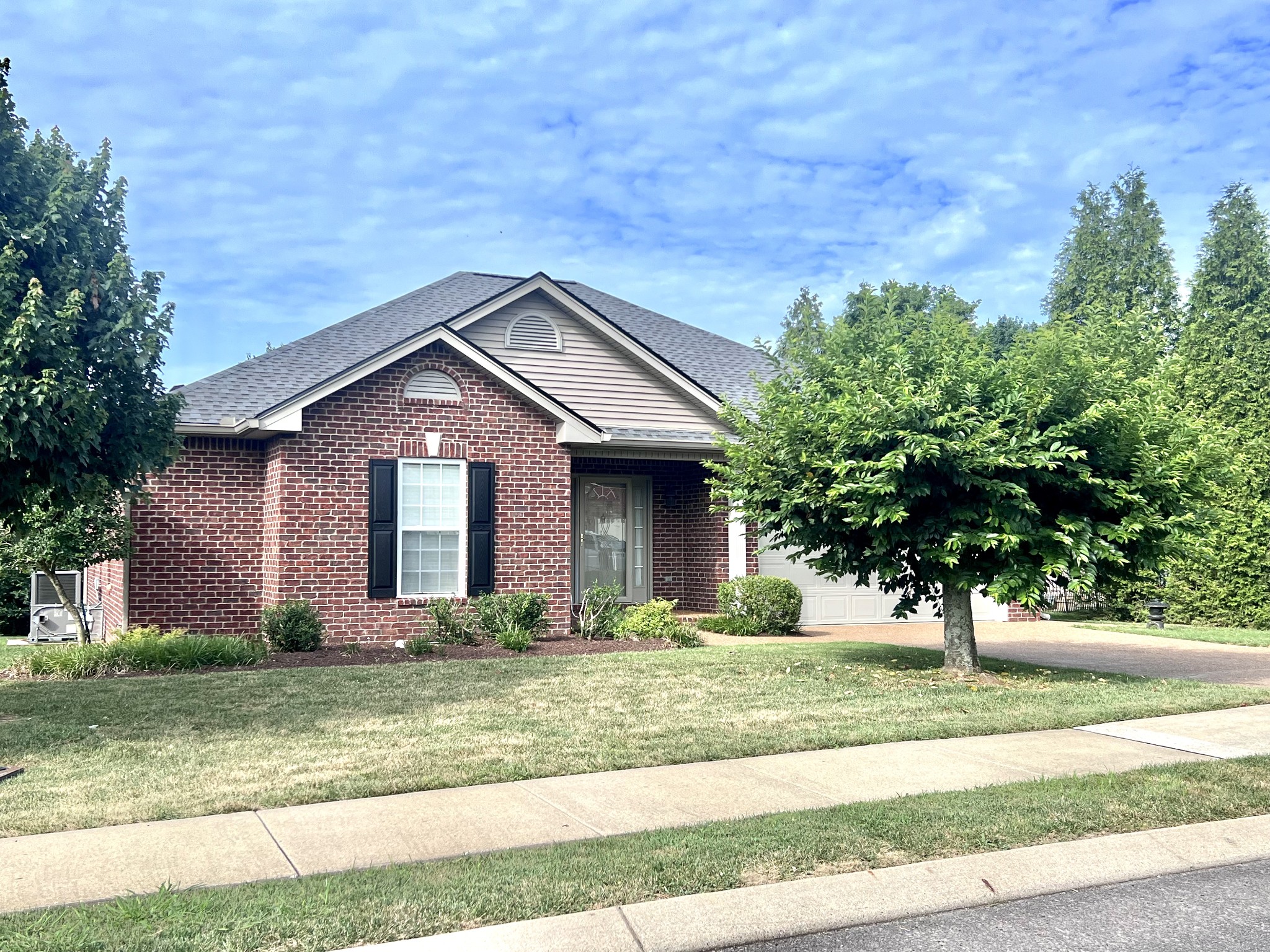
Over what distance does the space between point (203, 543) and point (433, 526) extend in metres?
3.25

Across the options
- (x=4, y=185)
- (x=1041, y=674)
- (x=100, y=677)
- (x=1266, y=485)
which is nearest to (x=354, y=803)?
(x=4, y=185)

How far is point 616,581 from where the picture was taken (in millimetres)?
18984

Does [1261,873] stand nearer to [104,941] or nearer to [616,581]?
[104,941]

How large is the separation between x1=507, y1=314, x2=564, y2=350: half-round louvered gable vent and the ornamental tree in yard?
6805 millimetres

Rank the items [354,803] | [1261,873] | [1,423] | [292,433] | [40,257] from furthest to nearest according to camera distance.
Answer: [292,433], [40,257], [1,423], [354,803], [1261,873]

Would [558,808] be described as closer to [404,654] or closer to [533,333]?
[404,654]

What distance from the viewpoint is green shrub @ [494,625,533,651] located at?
45.8ft

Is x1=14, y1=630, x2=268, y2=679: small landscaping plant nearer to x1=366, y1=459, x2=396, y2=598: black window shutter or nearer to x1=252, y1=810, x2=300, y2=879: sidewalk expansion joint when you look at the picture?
x1=366, y1=459, x2=396, y2=598: black window shutter

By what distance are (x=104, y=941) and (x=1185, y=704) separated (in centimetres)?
917

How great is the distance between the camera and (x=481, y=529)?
1522 cm

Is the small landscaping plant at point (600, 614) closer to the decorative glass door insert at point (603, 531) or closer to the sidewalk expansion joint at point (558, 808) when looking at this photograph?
the decorative glass door insert at point (603, 531)

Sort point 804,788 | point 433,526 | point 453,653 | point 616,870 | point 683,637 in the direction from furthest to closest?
1. point 433,526
2. point 683,637
3. point 453,653
4. point 804,788
5. point 616,870

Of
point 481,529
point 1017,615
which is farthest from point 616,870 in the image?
point 1017,615

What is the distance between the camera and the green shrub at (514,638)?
45.8ft
